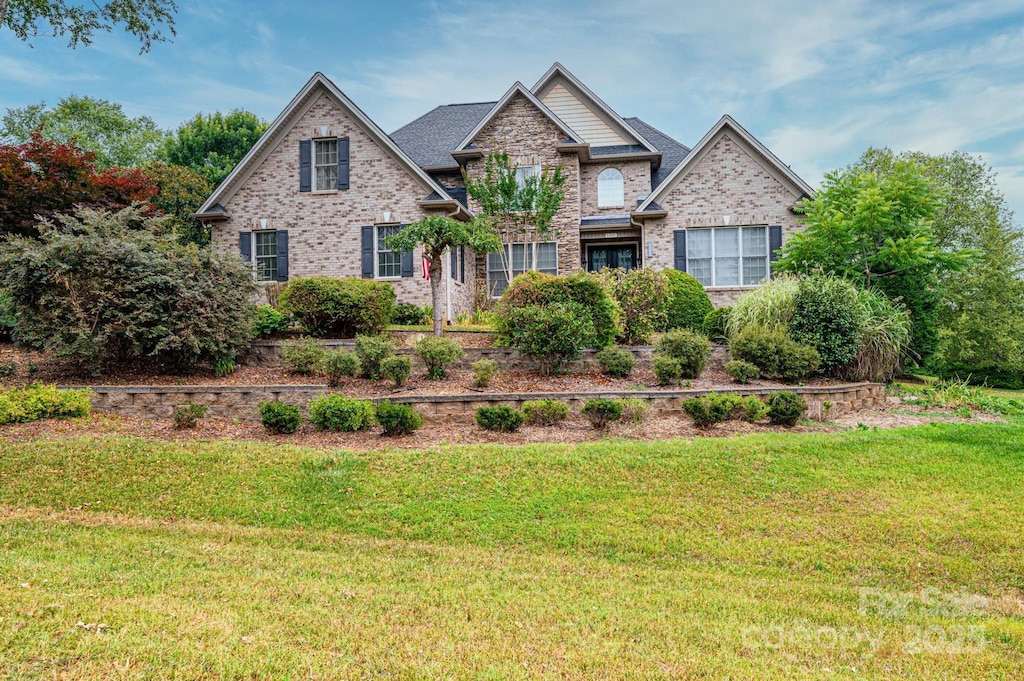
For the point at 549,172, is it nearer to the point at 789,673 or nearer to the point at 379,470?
the point at 379,470

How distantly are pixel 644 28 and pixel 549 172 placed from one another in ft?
19.5

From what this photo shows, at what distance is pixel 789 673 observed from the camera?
3.35 m

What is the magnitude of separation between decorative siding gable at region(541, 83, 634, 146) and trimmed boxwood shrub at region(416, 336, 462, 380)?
12224 mm

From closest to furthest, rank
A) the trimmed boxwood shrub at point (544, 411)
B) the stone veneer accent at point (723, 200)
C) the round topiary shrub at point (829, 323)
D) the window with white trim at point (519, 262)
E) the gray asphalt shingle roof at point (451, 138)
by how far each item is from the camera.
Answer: the trimmed boxwood shrub at point (544, 411) → the round topiary shrub at point (829, 323) → the stone veneer accent at point (723, 200) → the window with white trim at point (519, 262) → the gray asphalt shingle roof at point (451, 138)

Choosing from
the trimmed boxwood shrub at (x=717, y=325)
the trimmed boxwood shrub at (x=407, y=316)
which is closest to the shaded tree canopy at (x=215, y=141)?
the trimmed boxwood shrub at (x=407, y=316)

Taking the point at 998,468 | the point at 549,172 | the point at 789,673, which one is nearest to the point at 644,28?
the point at 549,172

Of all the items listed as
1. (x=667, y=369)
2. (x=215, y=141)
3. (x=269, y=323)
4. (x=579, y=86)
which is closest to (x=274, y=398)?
(x=269, y=323)

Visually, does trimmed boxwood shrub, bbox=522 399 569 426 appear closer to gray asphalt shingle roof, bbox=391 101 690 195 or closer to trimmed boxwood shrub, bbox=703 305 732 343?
trimmed boxwood shrub, bbox=703 305 732 343

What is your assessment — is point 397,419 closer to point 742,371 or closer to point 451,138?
point 742,371

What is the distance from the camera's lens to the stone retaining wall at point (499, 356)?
1108cm

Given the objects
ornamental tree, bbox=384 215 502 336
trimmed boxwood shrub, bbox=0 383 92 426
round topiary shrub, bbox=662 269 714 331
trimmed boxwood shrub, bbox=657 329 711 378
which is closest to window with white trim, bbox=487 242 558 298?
round topiary shrub, bbox=662 269 714 331

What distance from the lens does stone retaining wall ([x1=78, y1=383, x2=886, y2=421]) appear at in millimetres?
8797

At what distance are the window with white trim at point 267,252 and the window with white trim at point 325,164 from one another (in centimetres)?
203

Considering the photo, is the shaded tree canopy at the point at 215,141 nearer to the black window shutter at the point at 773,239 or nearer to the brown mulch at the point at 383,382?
the brown mulch at the point at 383,382
